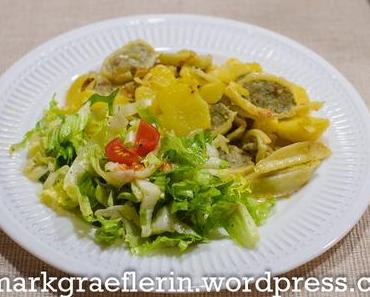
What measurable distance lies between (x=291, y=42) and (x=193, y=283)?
63.8 inches

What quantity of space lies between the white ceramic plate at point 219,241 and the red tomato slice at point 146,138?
352 mm

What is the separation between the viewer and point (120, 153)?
2.00 m

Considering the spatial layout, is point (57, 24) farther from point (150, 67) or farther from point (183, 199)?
point (183, 199)

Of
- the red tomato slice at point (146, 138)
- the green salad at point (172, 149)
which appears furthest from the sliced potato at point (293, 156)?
the red tomato slice at point (146, 138)

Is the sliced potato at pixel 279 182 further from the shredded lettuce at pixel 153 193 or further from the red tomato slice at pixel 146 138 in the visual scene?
the red tomato slice at pixel 146 138

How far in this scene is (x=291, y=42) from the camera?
290 centimetres

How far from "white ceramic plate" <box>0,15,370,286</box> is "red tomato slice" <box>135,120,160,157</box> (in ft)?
1.16

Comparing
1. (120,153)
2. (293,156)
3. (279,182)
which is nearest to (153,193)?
(120,153)

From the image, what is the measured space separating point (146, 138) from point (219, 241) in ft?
1.52

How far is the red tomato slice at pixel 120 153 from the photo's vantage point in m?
1.99

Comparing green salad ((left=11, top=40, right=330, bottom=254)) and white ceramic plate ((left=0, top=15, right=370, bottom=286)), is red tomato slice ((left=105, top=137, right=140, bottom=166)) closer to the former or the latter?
green salad ((left=11, top=40, right=330, bottom=254))

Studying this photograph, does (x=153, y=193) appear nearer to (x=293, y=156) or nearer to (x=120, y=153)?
(x=120, y=153)

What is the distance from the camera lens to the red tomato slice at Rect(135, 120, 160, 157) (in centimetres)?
203

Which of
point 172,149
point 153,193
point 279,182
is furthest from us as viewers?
point 279,182
